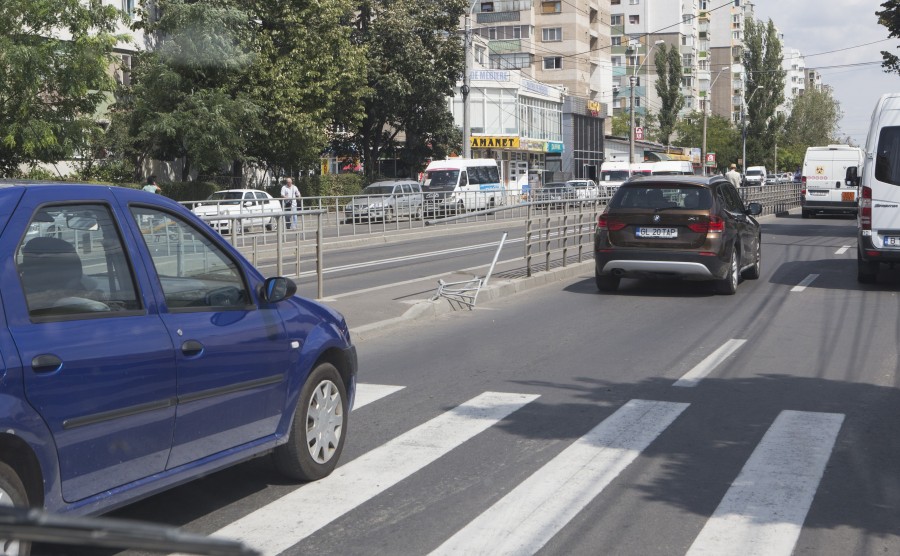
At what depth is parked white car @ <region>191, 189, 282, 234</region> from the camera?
12.1 meters

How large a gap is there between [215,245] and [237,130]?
1360 inches

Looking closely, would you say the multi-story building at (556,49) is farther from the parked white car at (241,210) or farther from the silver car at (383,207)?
the parked white car at (241,210)

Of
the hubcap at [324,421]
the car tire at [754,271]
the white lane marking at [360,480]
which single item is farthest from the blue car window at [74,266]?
the car tire at [754,271]

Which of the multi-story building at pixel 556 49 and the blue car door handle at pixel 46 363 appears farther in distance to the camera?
the multi-story building at pixel 556 49

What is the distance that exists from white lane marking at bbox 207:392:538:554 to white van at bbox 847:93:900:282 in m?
9.34

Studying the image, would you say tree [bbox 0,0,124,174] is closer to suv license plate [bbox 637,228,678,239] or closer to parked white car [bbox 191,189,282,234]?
parked white car [bbox 191,189,282,234]

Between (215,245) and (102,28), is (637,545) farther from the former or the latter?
(102,28)

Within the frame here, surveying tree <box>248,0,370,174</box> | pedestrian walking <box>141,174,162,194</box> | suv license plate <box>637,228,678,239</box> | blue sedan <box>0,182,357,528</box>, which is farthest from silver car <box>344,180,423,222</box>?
blue sedan <box>0,182,357,528</box>

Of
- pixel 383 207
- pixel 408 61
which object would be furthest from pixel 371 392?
pixel 408 61

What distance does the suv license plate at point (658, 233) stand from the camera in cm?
1520

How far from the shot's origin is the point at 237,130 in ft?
128

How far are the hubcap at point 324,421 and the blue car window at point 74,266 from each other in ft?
5.04

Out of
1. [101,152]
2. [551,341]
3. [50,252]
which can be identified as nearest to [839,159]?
[101,152]

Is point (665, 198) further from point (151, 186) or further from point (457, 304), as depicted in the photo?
point (151, 186)
